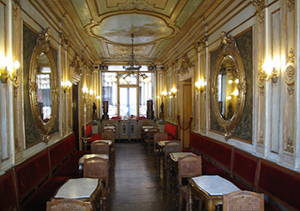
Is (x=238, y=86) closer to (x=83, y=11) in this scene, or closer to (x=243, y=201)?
(x=243, y=201)

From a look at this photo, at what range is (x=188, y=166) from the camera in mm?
3584

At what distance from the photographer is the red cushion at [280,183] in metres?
2.63

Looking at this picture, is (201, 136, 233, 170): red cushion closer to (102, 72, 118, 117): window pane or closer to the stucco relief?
the stucco relief

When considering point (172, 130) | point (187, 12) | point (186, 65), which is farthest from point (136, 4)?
point (172, 130)

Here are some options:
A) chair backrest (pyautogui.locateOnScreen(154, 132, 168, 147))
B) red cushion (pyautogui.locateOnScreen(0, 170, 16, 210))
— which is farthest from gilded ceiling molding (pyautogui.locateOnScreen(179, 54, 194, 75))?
red cushion (pyautogui.locateOnScreen(0, 170, 16, 210))

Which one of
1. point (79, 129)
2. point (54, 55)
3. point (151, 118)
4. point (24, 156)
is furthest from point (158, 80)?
point (24, 156)

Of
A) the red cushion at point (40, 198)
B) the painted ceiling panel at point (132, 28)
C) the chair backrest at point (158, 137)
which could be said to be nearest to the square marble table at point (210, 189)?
the red cushion at point (40, 198)

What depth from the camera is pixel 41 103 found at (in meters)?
4.29

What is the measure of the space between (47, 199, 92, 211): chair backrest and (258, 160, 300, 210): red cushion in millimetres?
2463

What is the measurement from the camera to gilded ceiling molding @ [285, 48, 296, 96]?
2.80 m

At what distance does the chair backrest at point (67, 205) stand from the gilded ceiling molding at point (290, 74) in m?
2.86

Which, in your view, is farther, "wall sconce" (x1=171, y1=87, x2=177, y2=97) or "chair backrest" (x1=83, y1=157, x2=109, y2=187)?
"wall sconce" (x1=171, y1=87, x2=177, y2=97)

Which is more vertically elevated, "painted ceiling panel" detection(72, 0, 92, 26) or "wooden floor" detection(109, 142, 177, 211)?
"painted ceiling panel" detection(72, 0, 92, 26)

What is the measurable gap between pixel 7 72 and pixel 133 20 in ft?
14.3
